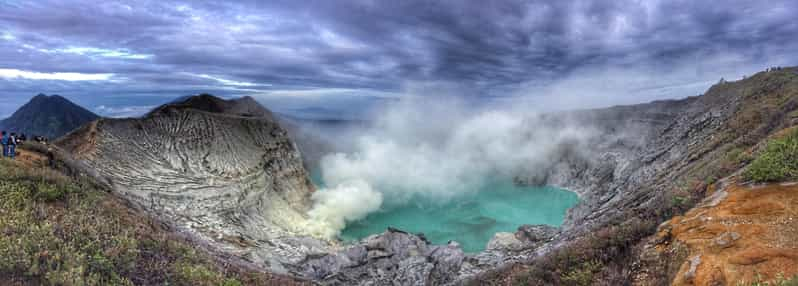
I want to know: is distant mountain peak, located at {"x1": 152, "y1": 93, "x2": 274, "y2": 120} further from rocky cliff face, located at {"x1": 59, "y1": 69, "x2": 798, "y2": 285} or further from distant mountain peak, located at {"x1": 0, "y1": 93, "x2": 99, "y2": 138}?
distant mountain peak, located at {"x1": 0, "y1": 93, "x2": 99, "y2": 138}

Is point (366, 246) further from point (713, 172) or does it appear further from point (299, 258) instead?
point (713, 172)

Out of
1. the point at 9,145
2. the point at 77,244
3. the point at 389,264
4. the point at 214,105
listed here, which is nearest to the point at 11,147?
the point at 9,145

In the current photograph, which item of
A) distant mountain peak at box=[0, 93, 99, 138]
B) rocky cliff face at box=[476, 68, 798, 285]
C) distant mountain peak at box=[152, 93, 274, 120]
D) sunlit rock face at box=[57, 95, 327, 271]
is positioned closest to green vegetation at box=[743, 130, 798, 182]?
rocky cliff face at box=[476, 68, 798, 285]

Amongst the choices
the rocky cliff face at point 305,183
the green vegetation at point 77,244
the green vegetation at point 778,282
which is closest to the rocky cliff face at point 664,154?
the rocky cliff face at point 305,183

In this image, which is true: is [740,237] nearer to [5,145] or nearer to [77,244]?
[77,244]

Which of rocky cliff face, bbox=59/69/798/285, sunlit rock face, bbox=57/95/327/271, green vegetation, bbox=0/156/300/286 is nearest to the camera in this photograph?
green vegetation, bbox=0/156/300/286

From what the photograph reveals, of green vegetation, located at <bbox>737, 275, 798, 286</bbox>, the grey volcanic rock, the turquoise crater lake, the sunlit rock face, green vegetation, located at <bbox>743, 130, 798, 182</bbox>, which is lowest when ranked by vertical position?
the turquoise crater lake

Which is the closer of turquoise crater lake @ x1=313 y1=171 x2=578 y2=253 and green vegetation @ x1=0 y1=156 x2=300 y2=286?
green vegetation @ x1=0 y1=156 x2=300 y2=286
